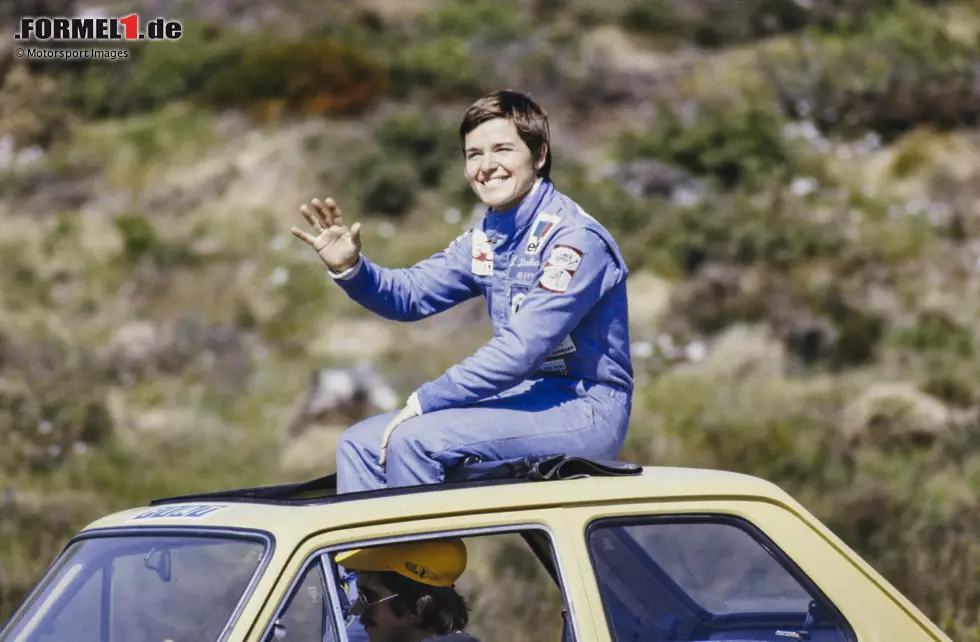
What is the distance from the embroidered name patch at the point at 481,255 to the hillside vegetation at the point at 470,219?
161cm

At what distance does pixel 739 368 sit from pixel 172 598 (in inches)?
483

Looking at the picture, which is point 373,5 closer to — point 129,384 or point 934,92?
point 934,92

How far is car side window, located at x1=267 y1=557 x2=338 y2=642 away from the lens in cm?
321

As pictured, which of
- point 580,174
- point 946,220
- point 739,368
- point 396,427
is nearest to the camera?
point 396,427

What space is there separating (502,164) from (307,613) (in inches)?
65.1

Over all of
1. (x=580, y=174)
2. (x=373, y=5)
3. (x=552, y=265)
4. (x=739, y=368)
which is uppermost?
(x=373, y=5)

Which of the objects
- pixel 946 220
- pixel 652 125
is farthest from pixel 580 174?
pixel 946 220

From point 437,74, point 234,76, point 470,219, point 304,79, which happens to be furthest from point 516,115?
point 234,76

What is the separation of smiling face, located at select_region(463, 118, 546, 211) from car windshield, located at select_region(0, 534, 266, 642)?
153 cm

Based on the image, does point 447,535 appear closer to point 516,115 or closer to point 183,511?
point 183,511

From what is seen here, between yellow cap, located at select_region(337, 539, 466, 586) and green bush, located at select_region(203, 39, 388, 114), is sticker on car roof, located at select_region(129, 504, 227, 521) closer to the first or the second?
yellow cap, located at select_region(337, 539, 466, 586)

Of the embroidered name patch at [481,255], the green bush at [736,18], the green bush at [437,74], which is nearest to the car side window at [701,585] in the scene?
the embroidered name patch at [481,255]

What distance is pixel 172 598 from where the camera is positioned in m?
3.47

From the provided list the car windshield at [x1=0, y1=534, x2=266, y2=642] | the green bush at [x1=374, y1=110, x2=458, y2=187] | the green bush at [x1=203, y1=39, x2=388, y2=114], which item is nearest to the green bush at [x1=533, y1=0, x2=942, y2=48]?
the green bush at [x1=203, y1=39, x2=388, y2=114]
